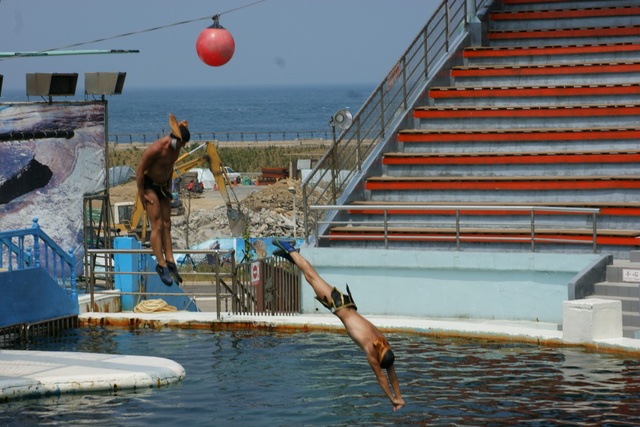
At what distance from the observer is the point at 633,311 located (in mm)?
18875

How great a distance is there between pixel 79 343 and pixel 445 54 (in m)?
13.1

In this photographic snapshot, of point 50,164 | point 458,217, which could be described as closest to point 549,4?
point 458,217

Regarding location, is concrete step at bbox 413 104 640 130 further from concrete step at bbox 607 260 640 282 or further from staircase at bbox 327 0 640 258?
concrete step at bbox 607 260 640 282

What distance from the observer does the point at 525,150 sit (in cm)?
2486

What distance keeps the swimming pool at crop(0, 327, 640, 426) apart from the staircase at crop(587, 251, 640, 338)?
4.91 feet

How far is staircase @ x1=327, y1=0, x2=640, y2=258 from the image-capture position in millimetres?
22359

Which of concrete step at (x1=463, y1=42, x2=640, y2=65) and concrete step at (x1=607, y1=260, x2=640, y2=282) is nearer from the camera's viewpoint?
concrete step at (x1=607, y1=260, x2=640, y2=282)

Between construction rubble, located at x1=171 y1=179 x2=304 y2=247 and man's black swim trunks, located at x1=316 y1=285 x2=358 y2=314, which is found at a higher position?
construction rubble, located at x1=171 y1=179 x2=304 y2=247

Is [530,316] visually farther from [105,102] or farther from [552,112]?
[105,102]

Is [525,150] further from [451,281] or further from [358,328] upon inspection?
[358,328]

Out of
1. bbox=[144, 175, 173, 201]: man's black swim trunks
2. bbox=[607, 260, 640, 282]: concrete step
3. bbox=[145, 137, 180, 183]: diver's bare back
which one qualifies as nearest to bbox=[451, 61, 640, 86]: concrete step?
bbox=[607, 260, 640, 282]: concrete step

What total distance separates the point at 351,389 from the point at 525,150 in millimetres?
10707

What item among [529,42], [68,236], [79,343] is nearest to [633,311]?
[79,343]

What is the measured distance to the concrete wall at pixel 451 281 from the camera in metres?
20.1
